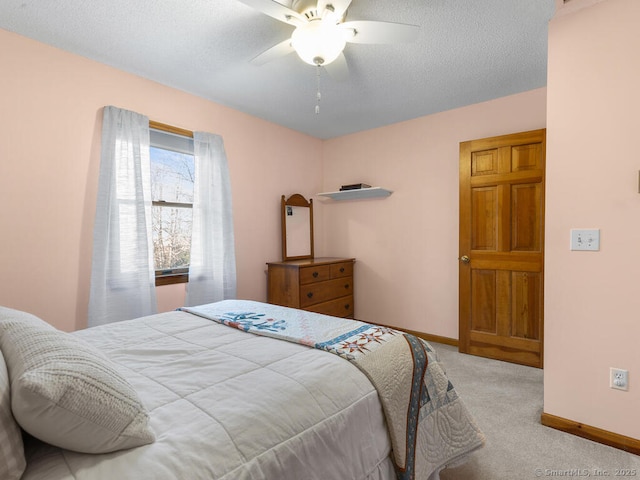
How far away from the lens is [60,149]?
7.72ft

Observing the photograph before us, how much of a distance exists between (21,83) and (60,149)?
449 millimetres

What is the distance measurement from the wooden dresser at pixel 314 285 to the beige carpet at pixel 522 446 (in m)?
1.58

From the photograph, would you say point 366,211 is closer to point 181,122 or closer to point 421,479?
point 181,122

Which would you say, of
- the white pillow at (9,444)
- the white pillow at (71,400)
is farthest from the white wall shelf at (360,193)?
the white pillow at (9,444)

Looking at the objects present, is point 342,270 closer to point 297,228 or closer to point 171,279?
point 297,228

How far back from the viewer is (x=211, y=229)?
317cm

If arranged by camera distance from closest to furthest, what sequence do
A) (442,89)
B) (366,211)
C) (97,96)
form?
1. (97,96)
2. (442,89)
3. (366,211)

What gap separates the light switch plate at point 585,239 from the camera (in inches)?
72.1

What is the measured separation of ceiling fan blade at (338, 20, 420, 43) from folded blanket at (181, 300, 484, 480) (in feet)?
5.09

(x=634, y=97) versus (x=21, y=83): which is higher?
(x=21, y=83)

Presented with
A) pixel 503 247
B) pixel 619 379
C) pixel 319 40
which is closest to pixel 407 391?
pixel 619 379

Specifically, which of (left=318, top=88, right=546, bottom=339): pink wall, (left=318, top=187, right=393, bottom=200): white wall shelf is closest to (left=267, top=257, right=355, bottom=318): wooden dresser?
(left=318, top=88, right=546, bottom=339): pink wall

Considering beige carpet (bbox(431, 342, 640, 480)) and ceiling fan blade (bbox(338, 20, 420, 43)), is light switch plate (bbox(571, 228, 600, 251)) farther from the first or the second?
ceiling fan blade (bbox(338, 20, 420, 43))

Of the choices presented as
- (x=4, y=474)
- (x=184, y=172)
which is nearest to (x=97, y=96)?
(x=184, y=172)
